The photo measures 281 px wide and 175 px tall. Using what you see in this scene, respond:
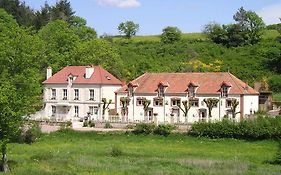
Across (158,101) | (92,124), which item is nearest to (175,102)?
(158,101)

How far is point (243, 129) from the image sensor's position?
167 feet

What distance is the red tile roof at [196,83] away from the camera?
197 feet

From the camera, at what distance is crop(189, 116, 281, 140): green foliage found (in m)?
49.9

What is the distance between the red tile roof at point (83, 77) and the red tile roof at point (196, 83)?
298 centimetres

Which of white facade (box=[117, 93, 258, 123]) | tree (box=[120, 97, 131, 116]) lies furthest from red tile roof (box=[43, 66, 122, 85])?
tree (box=[120, 97, 131, 116])

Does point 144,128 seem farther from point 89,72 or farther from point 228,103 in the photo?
point 89,72

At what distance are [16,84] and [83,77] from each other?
30947 millimetres

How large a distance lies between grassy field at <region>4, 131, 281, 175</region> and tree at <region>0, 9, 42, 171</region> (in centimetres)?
274

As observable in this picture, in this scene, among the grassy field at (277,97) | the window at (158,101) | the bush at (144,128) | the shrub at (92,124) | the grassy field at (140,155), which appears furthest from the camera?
the grassy field at (277,97)

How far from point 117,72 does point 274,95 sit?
2189 centimetres

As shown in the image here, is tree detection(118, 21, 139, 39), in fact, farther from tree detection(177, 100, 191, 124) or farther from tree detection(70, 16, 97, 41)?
tree detection(177, 100, 191, 124)

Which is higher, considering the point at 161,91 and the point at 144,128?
the point at 161,91

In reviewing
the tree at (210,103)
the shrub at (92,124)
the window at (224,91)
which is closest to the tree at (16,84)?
the shrub at (92,124)

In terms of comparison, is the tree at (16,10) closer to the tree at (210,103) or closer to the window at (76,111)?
the window at (76,111)
